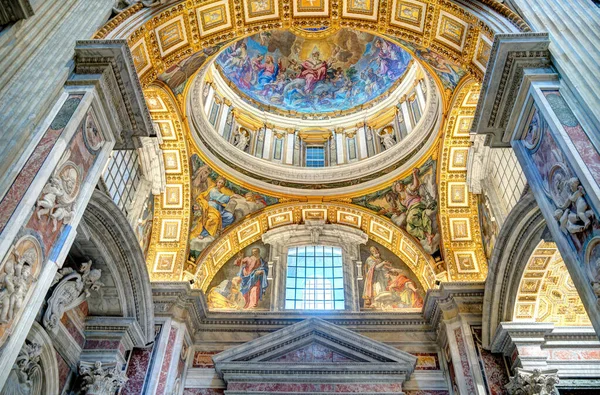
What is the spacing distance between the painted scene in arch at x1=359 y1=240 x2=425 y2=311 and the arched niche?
6.12m

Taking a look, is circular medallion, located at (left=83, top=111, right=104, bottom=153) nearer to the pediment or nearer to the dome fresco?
the pediment

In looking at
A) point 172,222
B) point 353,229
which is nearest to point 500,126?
point 353,229

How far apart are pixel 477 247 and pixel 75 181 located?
10361 millimetres

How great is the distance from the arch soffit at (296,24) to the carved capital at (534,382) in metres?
6.02

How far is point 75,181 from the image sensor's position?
22.5 ft

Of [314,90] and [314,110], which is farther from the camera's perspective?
[314,90]

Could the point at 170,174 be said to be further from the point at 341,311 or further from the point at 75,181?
the point at 75,181

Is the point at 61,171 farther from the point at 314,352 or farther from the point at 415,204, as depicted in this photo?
the point at 415,204

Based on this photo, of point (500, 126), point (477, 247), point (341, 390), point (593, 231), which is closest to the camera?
point (593, 231)

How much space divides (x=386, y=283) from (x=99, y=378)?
8.21 m

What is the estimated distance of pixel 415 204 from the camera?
14.7 meters

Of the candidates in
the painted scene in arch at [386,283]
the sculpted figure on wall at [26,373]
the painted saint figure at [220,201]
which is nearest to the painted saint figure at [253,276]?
the painted saint figure at [220,201]

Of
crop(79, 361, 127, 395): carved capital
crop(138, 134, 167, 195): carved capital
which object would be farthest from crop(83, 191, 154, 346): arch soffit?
crop(138, 134, 167, 195): carved capital

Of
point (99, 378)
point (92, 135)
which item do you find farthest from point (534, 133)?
point (99, 378)
